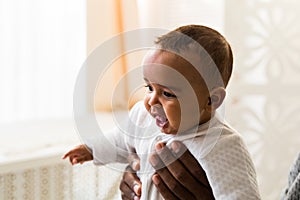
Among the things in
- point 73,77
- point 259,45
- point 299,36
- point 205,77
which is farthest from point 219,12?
point 205,77

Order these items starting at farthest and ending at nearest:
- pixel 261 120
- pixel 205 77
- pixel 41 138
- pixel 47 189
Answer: pixel 261 120 → pixel 41 138 → pixel 47 189 → pixel 205 77

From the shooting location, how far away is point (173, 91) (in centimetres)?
88

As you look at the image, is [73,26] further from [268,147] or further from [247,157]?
[247,157]

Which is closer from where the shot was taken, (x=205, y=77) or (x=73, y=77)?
(x=205, y=77)

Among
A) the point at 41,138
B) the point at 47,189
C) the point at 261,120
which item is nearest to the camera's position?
the point at 47,189

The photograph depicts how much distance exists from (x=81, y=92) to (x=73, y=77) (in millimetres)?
110

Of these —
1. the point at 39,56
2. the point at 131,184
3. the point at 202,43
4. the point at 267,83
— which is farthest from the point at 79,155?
the point at 267,83

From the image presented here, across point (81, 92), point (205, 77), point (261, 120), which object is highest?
point (205, 77)

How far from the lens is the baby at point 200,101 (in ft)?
2.83

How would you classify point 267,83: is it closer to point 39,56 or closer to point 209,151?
point 39,56

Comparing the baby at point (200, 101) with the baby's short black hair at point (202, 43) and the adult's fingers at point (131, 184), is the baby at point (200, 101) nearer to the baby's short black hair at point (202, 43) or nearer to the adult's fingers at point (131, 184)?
the baby's short black hair at point (202, 43)

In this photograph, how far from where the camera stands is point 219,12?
170cm

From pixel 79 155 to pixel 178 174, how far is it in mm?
226

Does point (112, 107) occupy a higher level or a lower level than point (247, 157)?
lower
